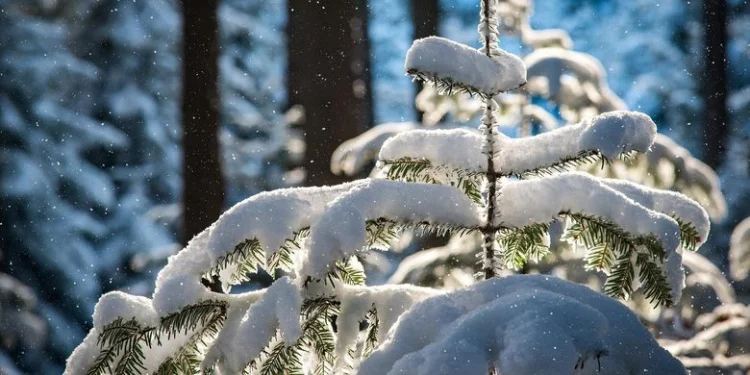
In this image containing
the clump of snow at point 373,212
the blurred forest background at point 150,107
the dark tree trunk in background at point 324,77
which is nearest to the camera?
the clump of snow at point 373,212

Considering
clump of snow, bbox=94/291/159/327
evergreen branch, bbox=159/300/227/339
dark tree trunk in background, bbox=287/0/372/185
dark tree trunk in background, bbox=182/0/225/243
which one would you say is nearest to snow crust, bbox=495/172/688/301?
evergreen branch, bbox=159/300/227/339

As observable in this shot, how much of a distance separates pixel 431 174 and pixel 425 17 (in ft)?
24.2

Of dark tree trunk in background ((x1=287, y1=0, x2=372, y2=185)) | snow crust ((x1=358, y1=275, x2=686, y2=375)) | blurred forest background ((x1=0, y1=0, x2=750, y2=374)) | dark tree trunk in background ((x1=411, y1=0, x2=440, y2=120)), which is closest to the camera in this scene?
snow crust ((x1=358, y1=275, x2=686, y2=375))

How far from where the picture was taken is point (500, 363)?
40.4 inches

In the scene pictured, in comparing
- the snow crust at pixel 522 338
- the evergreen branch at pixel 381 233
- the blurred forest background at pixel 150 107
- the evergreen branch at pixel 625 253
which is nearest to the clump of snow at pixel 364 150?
the evergreen branch at pixel 381 233

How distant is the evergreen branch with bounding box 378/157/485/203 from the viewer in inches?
62.8

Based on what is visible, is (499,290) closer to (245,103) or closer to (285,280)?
(285,280)

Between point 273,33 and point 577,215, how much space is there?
10.1 metres

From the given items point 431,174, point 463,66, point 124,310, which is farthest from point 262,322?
point 463,66

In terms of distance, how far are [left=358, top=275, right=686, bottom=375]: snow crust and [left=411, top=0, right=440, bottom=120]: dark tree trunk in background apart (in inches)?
289

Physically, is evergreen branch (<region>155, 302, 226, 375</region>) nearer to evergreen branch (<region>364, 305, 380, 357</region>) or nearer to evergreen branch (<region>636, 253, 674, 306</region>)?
evergreen branch (<region>364, 305, 380, 357</region>)

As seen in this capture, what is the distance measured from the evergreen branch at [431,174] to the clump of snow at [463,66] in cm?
20

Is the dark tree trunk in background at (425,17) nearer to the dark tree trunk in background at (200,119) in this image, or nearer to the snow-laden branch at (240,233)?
the dark tree trunk in background at (200,119)

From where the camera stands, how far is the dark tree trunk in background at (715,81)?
35.0 ft
